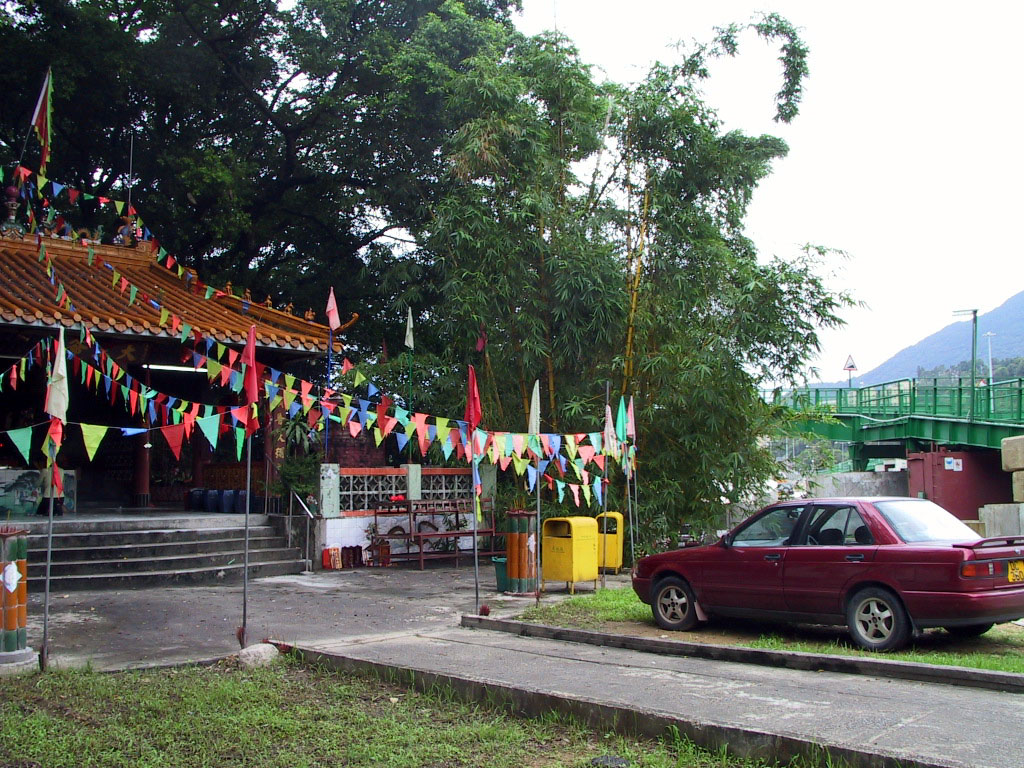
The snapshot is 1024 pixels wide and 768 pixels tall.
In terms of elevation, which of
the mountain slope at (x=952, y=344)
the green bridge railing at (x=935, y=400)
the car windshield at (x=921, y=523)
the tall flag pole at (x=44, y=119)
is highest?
the mountain slope at (x=952, y=344)

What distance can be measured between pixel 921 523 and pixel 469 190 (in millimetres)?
10559

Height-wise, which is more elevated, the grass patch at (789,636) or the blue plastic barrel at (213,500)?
the blue plastic barrel at (213,500)

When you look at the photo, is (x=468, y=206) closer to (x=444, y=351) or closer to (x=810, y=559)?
(x=444, y=351)

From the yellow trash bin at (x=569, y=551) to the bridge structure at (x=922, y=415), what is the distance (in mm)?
8892

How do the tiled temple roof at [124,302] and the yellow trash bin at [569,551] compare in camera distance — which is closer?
the yellow trash bin at [569,551]

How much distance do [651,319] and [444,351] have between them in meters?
4.40

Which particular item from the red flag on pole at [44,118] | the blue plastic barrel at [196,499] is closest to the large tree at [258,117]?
the red flag on pole at [44,118]

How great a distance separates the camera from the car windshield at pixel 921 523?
24.8 feet

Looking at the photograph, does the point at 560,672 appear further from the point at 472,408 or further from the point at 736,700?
the point at 472,408

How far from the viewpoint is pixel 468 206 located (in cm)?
1600

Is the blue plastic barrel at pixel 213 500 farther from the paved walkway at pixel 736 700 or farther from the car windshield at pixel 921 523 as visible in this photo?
the car windshield at pixel 921 523

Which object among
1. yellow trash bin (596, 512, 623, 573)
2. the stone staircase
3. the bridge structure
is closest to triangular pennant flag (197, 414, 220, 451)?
the stone staircase

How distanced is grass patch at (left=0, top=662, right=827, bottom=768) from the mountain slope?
516ft

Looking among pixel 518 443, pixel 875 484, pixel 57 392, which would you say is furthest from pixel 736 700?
pixel 875 484
